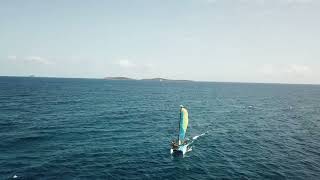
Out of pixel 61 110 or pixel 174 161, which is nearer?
pixel 174 161

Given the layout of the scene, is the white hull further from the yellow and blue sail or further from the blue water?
the yellow and blue sail

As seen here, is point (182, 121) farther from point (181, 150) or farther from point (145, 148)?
point (145, 148)

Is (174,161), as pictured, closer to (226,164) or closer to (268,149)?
(226,164)

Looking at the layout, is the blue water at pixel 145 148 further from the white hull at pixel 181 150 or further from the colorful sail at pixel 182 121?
the colorful sail at pixel 182 121

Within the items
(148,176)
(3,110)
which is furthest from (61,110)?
(148,176)

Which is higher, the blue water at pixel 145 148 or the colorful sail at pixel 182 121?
the colorful sail at pixel 182 121

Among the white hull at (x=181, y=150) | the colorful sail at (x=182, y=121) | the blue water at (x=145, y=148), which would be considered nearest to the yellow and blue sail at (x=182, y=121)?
the colorful sail at (x=182, y=121)

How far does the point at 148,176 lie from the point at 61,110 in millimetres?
72525

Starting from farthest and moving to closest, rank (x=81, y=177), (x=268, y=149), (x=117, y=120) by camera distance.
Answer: (x=117, y=120)
(x=268, y=149)
(x=81, y=177)

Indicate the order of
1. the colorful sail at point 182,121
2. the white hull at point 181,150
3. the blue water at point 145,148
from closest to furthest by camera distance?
1. the blue water at point 145,148
2. the white hull at point 181,150
3. the colorful sail at point 182,121

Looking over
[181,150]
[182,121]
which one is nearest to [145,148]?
[181,150]

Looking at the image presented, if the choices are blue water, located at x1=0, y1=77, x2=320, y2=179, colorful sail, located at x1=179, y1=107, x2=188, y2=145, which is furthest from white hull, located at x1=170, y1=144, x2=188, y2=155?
colorful sail, located at x1=179, y1=107, x2=188, y2=145

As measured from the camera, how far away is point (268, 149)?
214 ft

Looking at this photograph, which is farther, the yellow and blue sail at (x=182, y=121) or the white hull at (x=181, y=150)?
the yellow and blue sail at (x=182, y=121)
